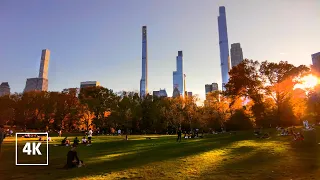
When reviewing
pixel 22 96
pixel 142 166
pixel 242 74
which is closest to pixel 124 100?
pixel 22 96

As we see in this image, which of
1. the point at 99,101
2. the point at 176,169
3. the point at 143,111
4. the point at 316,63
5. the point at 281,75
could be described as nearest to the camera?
the point at 176,169

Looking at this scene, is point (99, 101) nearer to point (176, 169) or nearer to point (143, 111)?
point (143, 111)

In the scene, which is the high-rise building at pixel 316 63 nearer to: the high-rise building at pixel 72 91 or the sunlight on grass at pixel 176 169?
the sunlight on grass at pixel 176 169

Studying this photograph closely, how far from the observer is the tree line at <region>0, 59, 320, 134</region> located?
6144cm

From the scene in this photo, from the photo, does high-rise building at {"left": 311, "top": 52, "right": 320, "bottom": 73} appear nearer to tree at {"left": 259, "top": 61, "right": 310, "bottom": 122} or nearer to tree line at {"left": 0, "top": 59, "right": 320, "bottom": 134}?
tree line at {"left": 0, "top": 59, "right": 320, "bottom": 134}

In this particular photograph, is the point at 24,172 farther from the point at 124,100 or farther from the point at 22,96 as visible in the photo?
the point at 22,96

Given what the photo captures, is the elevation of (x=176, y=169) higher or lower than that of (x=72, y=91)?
lower

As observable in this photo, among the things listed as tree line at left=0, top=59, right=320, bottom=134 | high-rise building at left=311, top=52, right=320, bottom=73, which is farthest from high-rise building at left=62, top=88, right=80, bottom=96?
high-rise building at left=311, top=52, right=320, bottom=73

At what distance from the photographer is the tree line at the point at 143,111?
202ft

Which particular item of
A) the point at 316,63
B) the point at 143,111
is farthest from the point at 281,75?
the point at 143,111

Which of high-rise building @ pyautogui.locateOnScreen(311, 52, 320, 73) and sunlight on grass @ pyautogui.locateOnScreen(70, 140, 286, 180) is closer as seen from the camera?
sunlight on grass @ pyautogui.locateOnScreen(70, 140, 286, 180)

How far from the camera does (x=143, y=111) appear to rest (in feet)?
320

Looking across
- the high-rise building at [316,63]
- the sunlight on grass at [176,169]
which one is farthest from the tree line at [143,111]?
the sunlight on grass at [176,169]

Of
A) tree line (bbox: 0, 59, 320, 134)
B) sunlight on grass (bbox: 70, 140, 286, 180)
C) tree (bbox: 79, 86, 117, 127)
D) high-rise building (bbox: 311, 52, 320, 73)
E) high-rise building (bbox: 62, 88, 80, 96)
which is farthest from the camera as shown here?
high-rise building (bbox: 62, 88, 80, 96)
